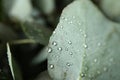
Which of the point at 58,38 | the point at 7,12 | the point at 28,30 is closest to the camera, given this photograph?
the point at 58,38

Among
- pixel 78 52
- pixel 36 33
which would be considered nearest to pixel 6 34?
pixel 36 33

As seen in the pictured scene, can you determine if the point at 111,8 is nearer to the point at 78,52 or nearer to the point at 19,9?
the point at 19,9

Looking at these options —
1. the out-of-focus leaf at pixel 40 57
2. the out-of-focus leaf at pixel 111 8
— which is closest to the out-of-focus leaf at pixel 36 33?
the out-of-focus leaf at pixel 40 57

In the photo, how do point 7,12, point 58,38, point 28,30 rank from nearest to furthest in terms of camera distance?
point 58,38, point 28,30, point 7,12

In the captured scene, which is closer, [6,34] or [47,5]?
[6,34]

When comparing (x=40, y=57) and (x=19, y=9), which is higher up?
(x=19, y=9)

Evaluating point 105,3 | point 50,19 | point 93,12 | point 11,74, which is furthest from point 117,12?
point 11,74

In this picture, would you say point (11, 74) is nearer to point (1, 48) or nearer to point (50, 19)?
point (1, 48)

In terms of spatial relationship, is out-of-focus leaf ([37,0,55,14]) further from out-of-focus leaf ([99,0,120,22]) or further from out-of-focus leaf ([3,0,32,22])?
out-of-focus leaf ([99,0,120,22])
